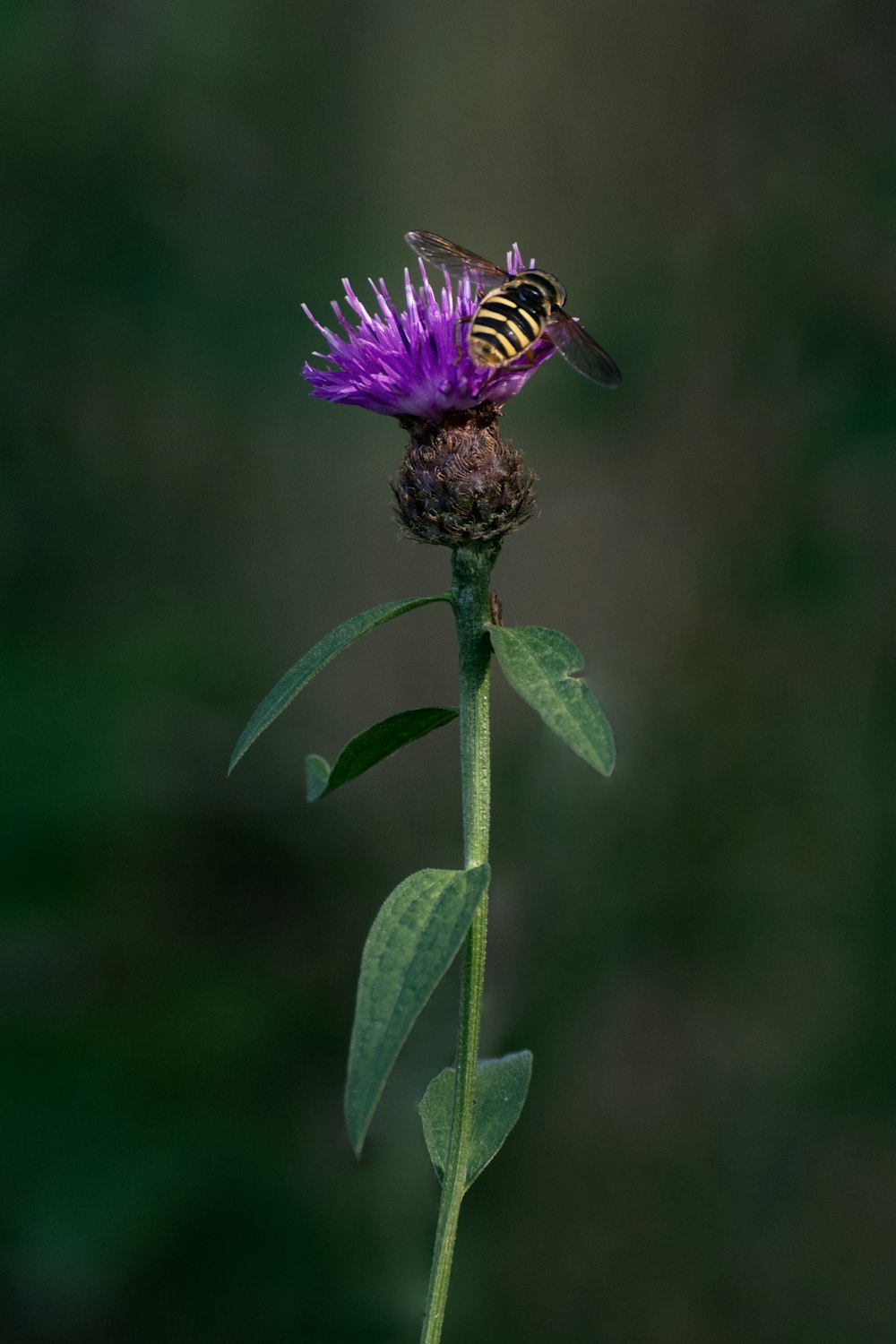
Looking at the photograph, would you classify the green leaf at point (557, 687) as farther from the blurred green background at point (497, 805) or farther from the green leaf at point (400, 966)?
the blurred green background at point (497, 805)

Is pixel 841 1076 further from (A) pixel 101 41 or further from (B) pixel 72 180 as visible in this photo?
(A) pixel 101 41

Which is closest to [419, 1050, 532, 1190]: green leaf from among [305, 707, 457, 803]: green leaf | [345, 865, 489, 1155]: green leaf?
[345, 865, 489, 1155]: green leaf

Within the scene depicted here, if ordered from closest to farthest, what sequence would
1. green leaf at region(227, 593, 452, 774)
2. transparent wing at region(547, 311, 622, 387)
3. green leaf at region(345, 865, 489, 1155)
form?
1. green leaf at region(345, 865, 489, 1155)
2. green leaf at region(227, 593, 452, 774)
3. transparent wing at region(547, 311, 622, 387)

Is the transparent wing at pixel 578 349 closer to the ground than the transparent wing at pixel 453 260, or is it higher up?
closer to the ground

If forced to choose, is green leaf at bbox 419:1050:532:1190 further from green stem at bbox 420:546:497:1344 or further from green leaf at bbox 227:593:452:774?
green leaf at bbox 227:593:452:774

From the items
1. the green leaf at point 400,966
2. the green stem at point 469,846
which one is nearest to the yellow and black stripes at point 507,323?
the green stem at point 469,846

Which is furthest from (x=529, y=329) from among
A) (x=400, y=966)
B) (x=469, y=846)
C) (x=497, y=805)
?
(x=497, y=805)
